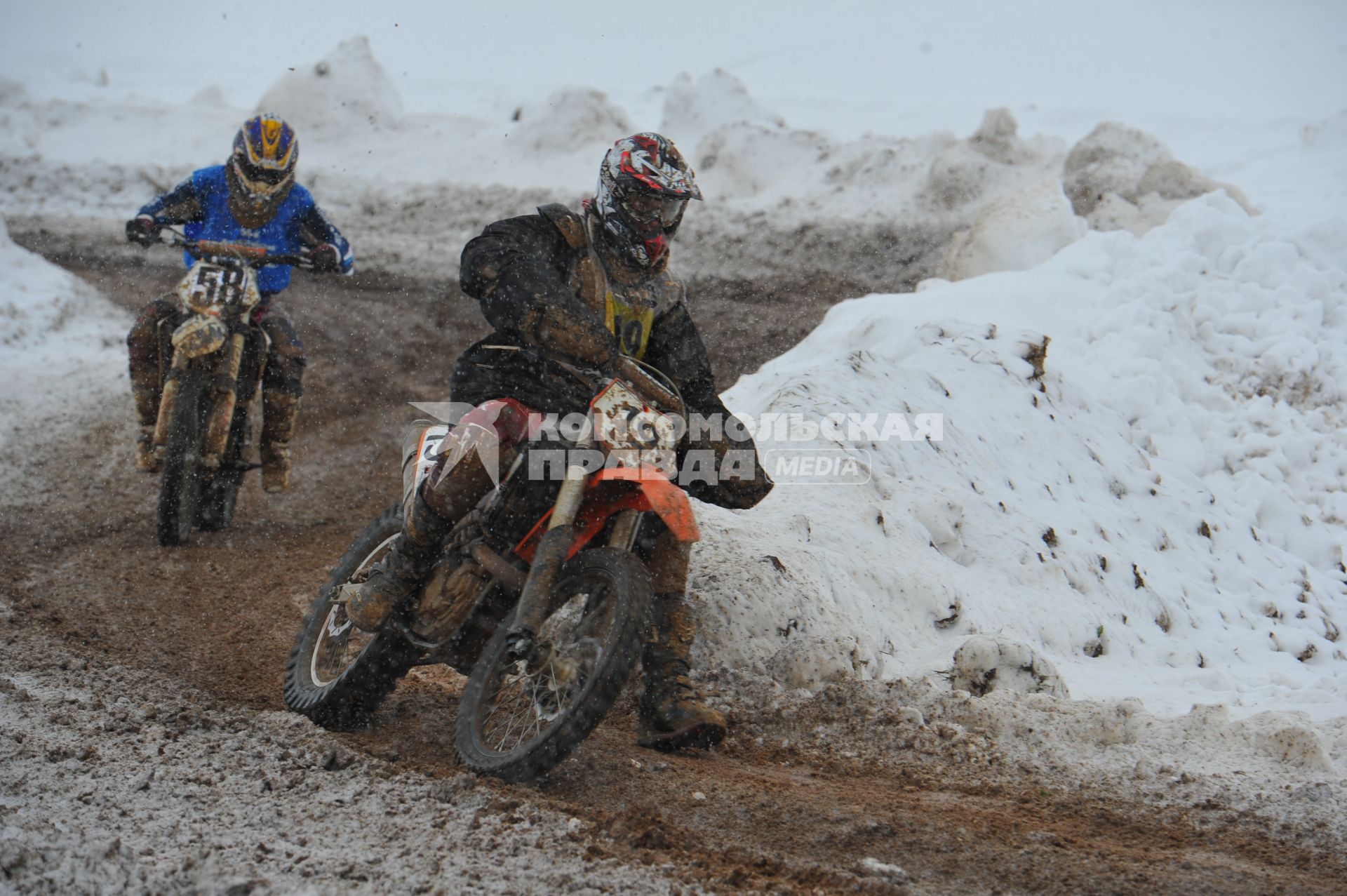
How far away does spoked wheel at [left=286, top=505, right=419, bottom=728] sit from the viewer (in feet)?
14.6

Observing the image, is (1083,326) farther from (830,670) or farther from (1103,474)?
(830,670)

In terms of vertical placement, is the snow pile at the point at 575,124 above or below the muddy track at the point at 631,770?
above

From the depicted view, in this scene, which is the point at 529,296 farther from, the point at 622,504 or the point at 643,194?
the point at 622,504

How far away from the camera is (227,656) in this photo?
5355mm

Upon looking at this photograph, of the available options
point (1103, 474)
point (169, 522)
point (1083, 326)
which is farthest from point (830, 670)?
point (1083, 326)

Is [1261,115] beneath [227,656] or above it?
above

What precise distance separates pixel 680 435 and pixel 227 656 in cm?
255

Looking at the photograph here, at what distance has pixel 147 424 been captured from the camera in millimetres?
7652

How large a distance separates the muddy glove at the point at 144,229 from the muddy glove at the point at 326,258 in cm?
96

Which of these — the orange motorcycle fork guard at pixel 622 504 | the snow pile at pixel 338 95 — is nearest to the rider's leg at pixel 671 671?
the orange motorcycle fork guard at pixel 622 504

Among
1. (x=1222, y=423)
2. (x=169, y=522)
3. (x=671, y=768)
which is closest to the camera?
(x=671, y=768)

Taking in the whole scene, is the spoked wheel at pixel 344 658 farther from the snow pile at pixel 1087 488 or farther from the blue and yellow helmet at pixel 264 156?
the blue and yellow helmet at pixel 264 156

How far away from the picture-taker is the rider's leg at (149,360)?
7.44m

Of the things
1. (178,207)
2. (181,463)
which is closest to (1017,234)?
(178,207)
